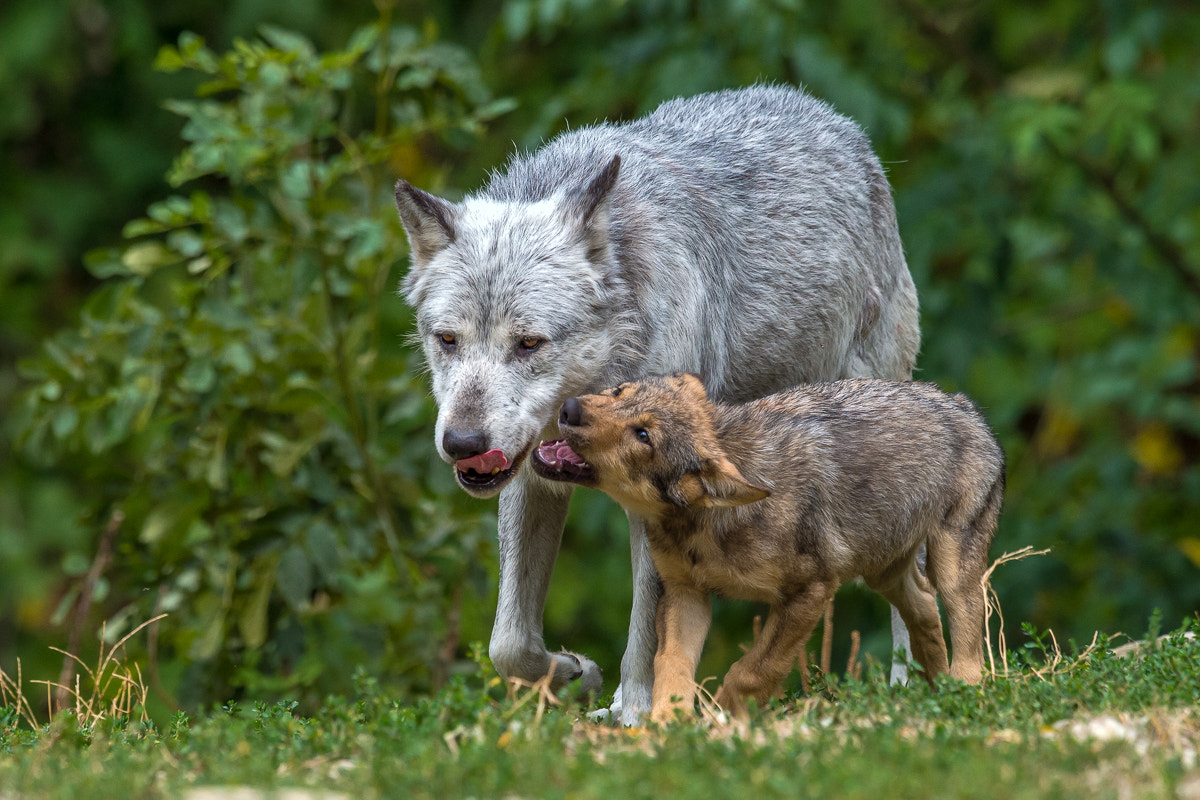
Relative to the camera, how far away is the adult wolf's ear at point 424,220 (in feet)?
18.3

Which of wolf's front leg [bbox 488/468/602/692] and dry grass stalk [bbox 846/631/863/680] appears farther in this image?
wolf's front leg [bbox 488/468/602/692]

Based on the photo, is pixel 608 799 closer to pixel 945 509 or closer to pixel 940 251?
pixel 945 509

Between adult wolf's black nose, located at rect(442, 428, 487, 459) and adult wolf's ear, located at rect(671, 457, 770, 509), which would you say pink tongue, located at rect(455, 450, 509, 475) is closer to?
adult wolf's black nose, located at rect(442, 428, 487, 459)

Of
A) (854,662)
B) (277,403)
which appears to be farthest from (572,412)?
(277,403)

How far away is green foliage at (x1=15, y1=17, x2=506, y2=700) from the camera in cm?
692

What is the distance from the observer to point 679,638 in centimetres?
498

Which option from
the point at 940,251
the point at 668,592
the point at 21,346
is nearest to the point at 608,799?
the point at 668,592

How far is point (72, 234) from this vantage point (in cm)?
1250

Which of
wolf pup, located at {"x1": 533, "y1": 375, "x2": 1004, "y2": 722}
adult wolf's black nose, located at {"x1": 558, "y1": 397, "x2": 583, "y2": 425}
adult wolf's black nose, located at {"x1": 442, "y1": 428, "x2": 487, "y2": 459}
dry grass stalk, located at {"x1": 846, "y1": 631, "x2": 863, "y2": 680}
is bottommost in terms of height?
dry grass stalk, located at {"x1": 846, "y1": 631, "x2": 863, "y2": 680}

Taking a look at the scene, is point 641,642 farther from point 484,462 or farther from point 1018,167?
point 1018,167

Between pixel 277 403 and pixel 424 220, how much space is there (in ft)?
5.93

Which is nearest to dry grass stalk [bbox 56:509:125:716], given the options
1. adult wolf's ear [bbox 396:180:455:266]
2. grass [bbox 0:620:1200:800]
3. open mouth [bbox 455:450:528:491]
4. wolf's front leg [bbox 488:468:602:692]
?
grass [bbox 0:620:1200:800]

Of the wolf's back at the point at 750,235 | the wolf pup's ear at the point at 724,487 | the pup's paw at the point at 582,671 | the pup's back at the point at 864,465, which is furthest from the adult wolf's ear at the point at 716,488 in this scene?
the pup's paw at the point at 582,671

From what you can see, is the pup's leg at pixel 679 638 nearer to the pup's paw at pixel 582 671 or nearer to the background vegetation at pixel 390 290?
the pup's paw at pixel 582 671
